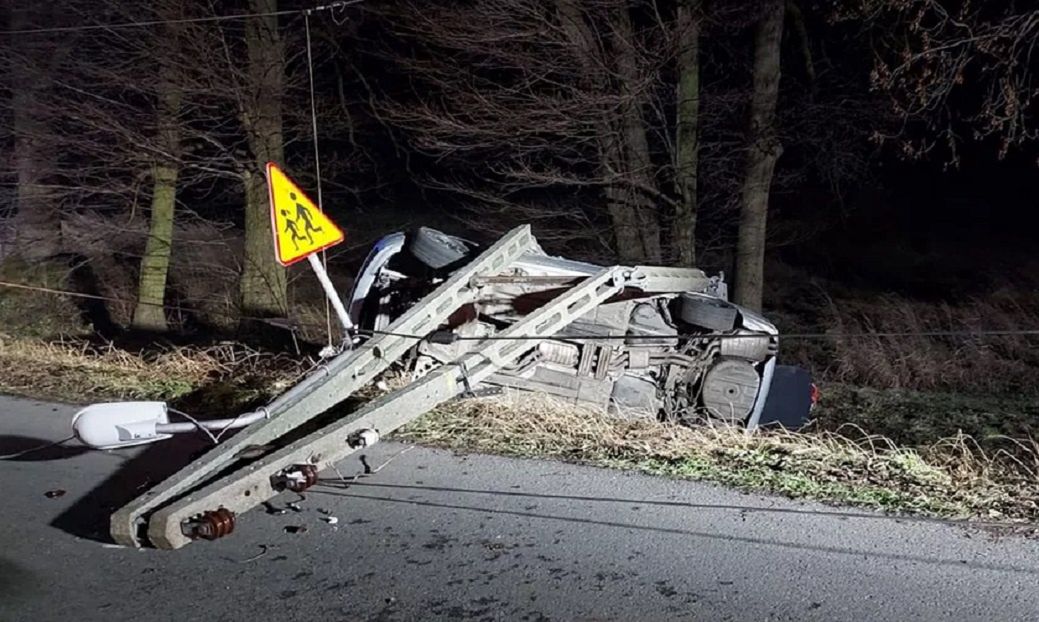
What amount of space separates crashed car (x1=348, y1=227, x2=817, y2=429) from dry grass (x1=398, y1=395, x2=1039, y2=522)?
0.46 meters

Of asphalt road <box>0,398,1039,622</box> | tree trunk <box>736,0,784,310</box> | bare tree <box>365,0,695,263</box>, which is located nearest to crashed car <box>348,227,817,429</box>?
asphalt road <box>0,398,1039,622</box>

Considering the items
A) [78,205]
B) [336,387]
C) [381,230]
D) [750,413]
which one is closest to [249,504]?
[336,387]

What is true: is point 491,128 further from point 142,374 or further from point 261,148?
point 142,374

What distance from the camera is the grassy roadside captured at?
5168 mm

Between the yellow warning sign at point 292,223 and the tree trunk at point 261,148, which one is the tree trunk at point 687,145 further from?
the yellow warning sign at point 292,223

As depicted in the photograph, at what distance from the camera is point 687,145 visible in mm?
12320

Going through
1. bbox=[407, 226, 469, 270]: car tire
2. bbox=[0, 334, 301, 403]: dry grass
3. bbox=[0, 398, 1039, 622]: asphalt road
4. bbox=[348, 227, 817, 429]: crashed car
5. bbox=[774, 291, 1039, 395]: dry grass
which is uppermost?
bbox=[407, 226, 469, 270]: car tire

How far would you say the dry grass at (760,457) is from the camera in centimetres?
501

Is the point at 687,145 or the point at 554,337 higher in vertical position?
the point at 687,145

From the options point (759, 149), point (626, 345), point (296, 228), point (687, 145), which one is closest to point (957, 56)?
point (759, 149)

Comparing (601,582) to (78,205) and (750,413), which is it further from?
(78,205)

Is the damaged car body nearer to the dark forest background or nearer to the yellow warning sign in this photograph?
the yellow warning sign

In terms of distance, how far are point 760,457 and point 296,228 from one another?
3.62m

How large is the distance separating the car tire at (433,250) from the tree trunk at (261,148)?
6082mm
